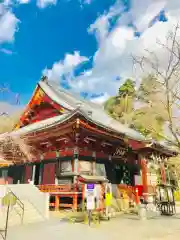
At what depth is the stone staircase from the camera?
10609 mm

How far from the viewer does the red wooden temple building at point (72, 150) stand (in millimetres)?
15055

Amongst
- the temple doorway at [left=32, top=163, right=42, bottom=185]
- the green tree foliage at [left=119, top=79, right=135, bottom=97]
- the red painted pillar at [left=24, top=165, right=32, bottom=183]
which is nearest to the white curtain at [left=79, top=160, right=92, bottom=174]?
the temple doorway at [left=32, top=163, right=42, bottom=185]

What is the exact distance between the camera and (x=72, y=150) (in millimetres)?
15703

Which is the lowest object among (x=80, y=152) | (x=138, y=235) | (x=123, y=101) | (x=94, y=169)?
(x=138, y=235)

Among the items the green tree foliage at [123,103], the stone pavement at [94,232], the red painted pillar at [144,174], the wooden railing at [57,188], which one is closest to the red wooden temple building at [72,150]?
the red painted pillar at [144,174]

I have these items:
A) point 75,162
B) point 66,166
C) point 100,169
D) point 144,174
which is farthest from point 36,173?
point 144,174

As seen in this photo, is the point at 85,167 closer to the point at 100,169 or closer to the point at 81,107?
the point at 100,169

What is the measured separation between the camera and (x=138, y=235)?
7852mm

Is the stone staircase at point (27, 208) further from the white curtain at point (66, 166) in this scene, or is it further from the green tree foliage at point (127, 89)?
the green tree foliage at point (127, 89)

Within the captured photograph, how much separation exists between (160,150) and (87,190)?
9.32m

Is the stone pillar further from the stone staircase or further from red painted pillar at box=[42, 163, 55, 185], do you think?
the stone staircase

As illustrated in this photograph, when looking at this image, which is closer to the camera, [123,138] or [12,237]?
[12,237]

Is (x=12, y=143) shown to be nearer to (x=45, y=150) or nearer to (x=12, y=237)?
(x=45, y=150)

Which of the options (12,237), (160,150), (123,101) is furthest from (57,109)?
(123,101)
